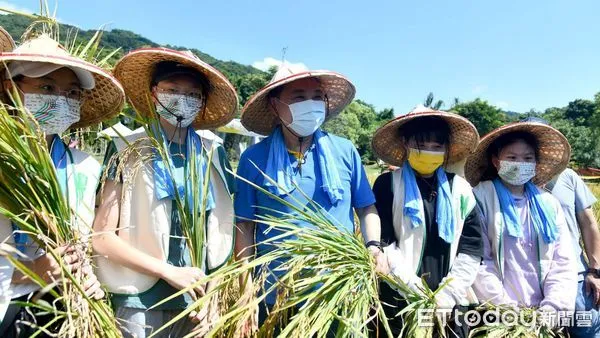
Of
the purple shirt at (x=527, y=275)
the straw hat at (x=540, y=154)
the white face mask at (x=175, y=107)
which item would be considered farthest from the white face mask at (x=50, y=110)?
the straw hat at (x=540, y=154)

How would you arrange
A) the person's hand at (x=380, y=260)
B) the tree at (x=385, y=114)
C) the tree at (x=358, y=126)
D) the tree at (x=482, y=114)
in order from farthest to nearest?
the tree at (x=385, y=114)
the tree at (x=482, y=114)
the tree at (x=358, y=126)
the person's hand at (x=380, y=260)

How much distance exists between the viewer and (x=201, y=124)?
1.99 m

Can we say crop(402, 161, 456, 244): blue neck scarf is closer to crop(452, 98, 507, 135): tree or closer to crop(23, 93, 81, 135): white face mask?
crop(23, 93, 81, 135): white face mask

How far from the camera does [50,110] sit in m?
1.37

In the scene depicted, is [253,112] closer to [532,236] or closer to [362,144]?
[532,236]

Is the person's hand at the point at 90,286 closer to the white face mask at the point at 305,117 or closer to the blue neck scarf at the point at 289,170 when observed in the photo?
the blue neck scarf at the point at 289,170

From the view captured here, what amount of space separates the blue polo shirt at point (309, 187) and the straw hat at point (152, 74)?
0.95 ft

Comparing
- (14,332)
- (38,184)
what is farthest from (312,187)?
(14,332)

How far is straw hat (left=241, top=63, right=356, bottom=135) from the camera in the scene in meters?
1.75

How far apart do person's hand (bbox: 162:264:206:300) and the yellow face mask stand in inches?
41.1

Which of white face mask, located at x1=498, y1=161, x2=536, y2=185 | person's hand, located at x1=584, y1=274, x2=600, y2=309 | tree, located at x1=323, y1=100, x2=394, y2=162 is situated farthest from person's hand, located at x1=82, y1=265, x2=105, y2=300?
tree, located at x1=323, y1=100, x2=394, y2=162

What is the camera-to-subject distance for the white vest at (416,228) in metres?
1.71

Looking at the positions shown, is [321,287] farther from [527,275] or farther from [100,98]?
[100,98]

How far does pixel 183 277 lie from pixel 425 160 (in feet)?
3.70
